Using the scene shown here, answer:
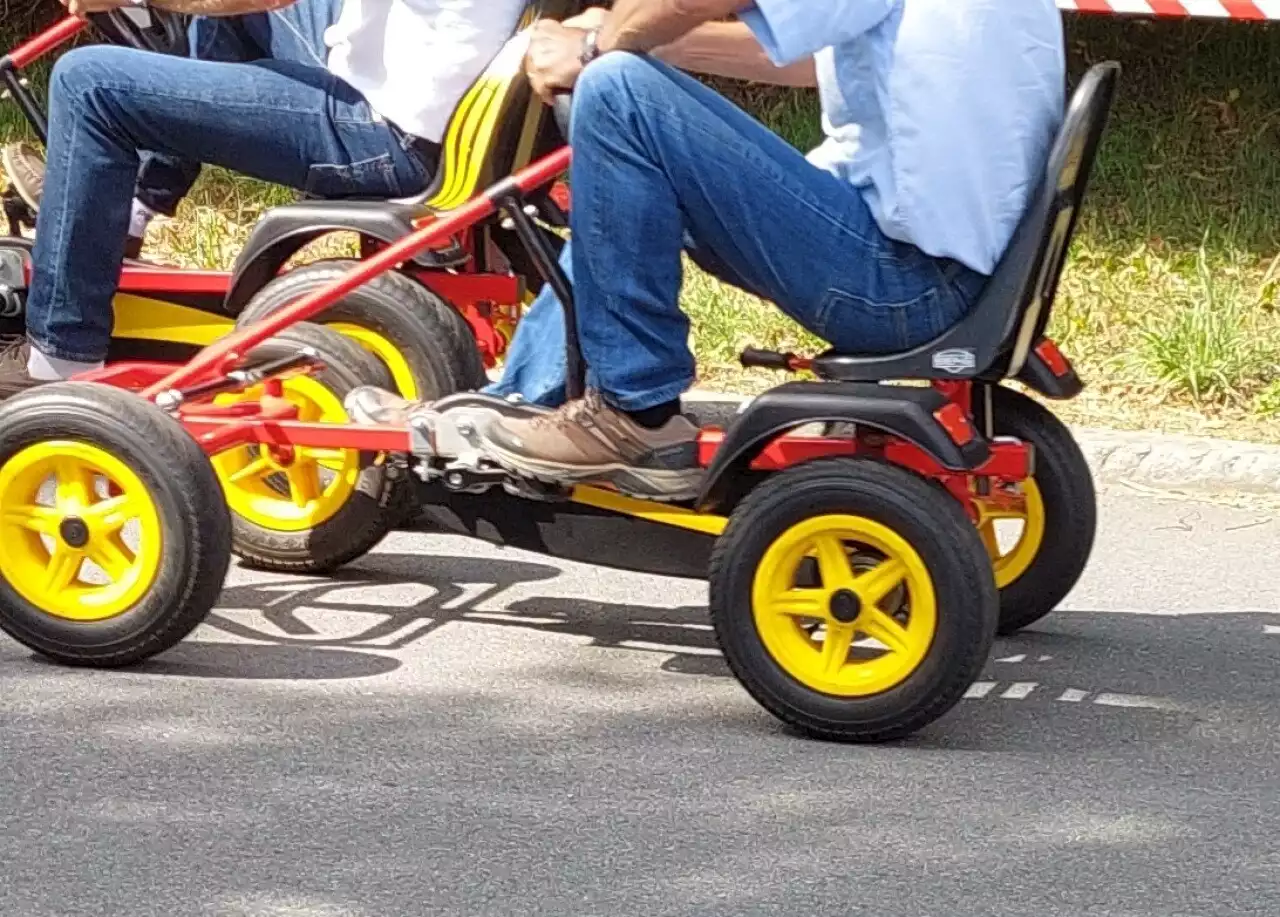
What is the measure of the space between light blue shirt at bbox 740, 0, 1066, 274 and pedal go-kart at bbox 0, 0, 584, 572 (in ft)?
2.88

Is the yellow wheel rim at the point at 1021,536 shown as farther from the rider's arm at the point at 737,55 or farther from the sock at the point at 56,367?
the sock at the point at 56,367

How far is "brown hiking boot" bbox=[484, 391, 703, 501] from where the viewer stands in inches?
158

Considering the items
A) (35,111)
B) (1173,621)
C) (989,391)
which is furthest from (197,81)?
(1173,621)

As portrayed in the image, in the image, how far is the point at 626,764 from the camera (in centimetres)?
377

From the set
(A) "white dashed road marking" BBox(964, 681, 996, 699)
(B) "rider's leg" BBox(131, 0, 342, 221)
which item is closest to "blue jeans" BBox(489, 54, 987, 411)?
(A) "white dashed road marking" BBox(964, 681, 996, 699)

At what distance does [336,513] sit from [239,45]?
4.84 ft

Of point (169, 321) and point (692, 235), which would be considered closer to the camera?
point (692, 235)

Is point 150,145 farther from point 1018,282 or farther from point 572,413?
point 1018,282

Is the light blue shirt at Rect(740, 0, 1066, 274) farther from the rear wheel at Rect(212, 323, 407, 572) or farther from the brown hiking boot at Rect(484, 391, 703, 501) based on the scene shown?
the rear wheel at Rect(212, 323, 407, 572)

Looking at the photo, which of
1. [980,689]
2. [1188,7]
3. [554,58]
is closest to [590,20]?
[554,58]

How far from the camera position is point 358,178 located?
5.10 metres

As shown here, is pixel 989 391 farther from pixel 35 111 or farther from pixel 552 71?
pixel 35 111

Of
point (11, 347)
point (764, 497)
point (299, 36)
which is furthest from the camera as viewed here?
point (299, 36)

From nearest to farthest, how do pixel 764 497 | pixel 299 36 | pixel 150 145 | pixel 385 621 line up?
pixel 764 497, pixel 385 621, pixel 150 145, pixel 299 36
